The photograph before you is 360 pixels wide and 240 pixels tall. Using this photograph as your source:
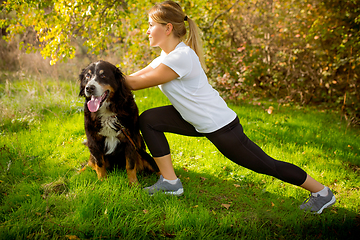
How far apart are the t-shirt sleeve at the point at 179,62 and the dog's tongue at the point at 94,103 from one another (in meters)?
0.68

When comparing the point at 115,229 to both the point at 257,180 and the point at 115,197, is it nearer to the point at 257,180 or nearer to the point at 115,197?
the point at 115,197

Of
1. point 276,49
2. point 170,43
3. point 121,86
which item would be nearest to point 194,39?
point 170,43

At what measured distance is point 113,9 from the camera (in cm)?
354

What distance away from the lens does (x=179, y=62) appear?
1.90m

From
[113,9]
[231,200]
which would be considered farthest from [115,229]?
[113,9]

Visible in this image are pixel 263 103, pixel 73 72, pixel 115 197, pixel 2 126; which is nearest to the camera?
pixel 115 197

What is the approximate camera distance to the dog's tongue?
Result: 2.05 meters

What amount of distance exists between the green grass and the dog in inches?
8.4

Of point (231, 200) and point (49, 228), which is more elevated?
point (49, 228)

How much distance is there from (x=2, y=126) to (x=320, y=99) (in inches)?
273

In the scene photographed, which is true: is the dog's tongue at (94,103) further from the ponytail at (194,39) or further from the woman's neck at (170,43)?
the ponytail at (194,39)

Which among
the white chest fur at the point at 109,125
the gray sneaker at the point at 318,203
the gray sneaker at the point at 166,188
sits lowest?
the gray sneaker at the point at 318,203

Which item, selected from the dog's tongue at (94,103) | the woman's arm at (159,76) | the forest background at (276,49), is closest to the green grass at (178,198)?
Answer: the dog's tongue at (94,103)

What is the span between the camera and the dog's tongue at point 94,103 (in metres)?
2.05
